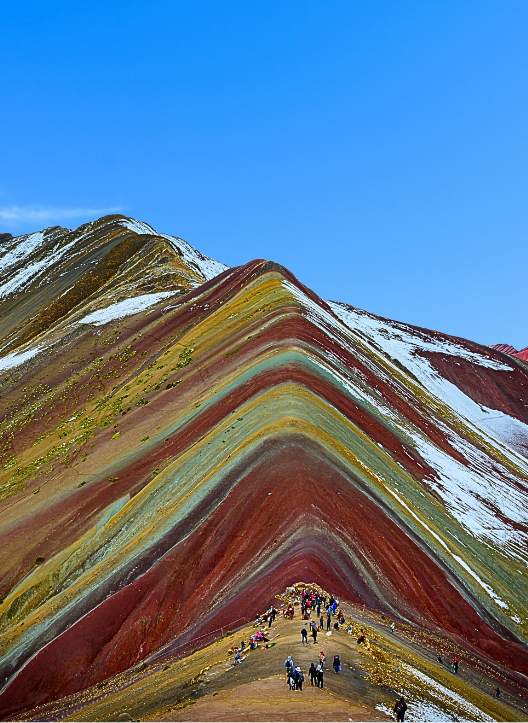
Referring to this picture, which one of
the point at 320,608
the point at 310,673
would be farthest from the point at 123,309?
the point at 310,673

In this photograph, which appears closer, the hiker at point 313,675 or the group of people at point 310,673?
the group of people at point 310,673

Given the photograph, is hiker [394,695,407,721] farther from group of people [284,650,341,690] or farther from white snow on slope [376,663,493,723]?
group of people [284,650,341,690]

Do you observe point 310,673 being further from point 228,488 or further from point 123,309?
point 123,309

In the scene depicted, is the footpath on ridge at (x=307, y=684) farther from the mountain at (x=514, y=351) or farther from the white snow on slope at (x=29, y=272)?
the mountain at (x=514, y=351)

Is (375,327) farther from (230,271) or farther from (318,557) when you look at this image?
(318,557)

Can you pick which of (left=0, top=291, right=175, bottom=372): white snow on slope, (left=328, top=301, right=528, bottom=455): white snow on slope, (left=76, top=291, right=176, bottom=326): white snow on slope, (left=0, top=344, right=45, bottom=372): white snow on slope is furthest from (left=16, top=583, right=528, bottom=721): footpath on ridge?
(left=328, top=301, right=528, bottom=455): white snow on slope

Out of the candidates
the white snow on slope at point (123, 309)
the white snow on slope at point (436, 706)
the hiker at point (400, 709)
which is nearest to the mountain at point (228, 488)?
the white snow on slope at point (123, 309)

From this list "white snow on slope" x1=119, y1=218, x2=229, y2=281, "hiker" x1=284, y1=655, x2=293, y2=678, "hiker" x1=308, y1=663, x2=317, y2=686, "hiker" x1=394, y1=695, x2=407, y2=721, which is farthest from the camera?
"white snow on slope" x1=119, y1=218, x2=229, y2=281
